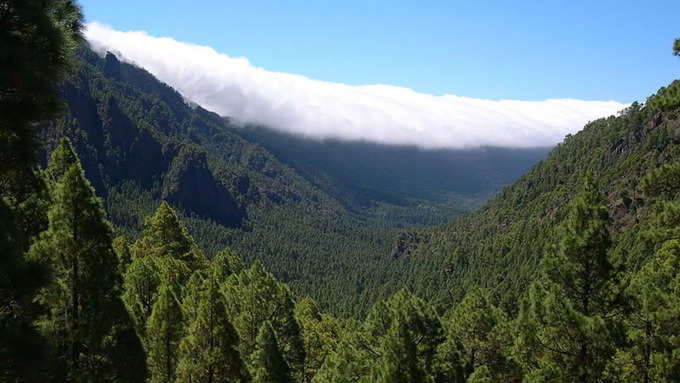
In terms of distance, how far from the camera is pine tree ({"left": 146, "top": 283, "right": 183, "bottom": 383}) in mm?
25395

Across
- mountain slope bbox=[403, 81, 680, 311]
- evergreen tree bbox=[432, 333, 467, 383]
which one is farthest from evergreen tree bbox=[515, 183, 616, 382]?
mountain slope bbox=[403, 81, 680, 311]

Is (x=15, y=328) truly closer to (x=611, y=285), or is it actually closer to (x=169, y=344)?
(x=169, y=344)

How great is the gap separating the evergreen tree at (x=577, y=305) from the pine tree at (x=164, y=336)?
1815 centimetres

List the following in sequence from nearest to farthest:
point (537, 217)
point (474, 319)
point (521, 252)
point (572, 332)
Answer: point (572, 332) < point (474, 319) < point (521, 252) < point (537, 217)

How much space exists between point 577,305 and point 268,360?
18155mm

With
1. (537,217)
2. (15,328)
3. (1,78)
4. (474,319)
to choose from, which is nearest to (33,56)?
(1,78)

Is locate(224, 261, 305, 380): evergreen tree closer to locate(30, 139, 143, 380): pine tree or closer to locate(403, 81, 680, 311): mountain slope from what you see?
locate(30, 139, 143, 380): pine tree

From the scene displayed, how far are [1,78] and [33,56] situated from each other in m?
0.72

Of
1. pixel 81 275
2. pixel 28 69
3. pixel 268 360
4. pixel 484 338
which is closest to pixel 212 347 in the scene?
pixel 268 360

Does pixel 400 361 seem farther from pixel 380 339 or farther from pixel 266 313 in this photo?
pixel 266 313

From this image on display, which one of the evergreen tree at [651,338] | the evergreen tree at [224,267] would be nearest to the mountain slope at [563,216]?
the evergreen tree at [224,267]

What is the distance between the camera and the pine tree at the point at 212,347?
24.8m

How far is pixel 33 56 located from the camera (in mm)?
8930

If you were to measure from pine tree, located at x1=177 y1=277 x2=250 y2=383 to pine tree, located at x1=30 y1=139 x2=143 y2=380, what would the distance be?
356 inches
